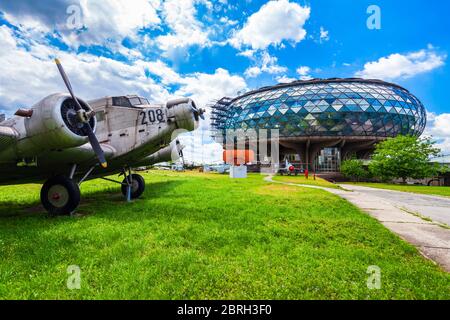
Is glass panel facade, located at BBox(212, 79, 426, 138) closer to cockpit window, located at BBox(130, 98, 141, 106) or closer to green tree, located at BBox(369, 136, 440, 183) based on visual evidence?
green tree, located at BBox(369, 136, 440, 183)

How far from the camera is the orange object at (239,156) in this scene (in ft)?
207

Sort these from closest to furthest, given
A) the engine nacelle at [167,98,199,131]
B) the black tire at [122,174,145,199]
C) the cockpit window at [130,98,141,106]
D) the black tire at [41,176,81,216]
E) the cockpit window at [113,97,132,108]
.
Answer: the black tire at [41,176,81,216]
the engine nacelle at [167,98,199,131]
the cockpit window at [113,97,132,108]
the cockpit window at [130,98,141,106]
the black tire at [122,174,145,199]

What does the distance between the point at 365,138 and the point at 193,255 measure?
6295cm

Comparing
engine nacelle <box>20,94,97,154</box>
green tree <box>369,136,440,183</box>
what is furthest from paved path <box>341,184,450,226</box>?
green tree <box>369,136,440,183</box>

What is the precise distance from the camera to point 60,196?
753 cm

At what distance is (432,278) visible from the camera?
11.1 ft

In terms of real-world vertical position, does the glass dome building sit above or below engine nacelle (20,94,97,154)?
above

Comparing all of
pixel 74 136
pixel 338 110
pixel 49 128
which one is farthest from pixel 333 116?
pixel 49 128

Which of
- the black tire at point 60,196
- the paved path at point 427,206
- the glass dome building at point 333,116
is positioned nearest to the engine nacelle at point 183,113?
the black tire at point 60,196

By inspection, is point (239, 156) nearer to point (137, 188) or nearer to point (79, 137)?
point (137, 188)

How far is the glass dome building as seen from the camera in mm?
55656
